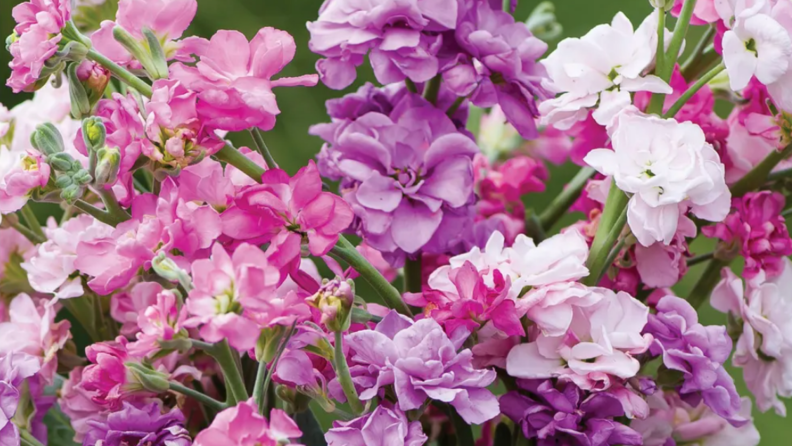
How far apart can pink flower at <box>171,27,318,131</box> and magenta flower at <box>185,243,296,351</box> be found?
0.07 metres

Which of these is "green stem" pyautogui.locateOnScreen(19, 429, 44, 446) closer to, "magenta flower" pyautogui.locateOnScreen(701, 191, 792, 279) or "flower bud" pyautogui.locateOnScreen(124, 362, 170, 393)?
"flower bud" pyautogui.locateOnScreen(124, 362, 170, 393)

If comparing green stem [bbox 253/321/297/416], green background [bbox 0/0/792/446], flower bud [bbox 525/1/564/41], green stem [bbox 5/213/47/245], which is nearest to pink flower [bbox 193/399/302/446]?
green stem [bbox 253/321/297/416]

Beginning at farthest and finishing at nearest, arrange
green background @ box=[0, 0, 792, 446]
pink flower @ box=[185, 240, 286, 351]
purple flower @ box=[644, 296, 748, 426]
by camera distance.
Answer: green background @ box=[0, 0, 792, 446] < purple flower @ box=[644, 296, 748, 426] < pink flower @ box=[185, 240, 286, 351]

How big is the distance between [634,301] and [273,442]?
6.9 inches

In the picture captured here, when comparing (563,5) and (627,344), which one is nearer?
(627,344)

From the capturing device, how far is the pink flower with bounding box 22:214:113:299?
44cm

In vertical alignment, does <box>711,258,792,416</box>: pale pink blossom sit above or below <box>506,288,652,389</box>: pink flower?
below

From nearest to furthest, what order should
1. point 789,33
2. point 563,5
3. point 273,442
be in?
1. point 273,442
2. point 789,33
3. point 563,5

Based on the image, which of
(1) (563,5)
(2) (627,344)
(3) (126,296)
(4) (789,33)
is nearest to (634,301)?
(2) (627,344)

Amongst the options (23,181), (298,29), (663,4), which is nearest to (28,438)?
(23,181)

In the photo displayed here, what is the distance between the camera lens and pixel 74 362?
48 cm

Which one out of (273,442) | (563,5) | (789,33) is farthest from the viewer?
(563,5)

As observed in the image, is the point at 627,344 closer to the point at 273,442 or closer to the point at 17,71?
the point at 273,442

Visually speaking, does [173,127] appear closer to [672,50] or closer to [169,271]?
[169,271]
